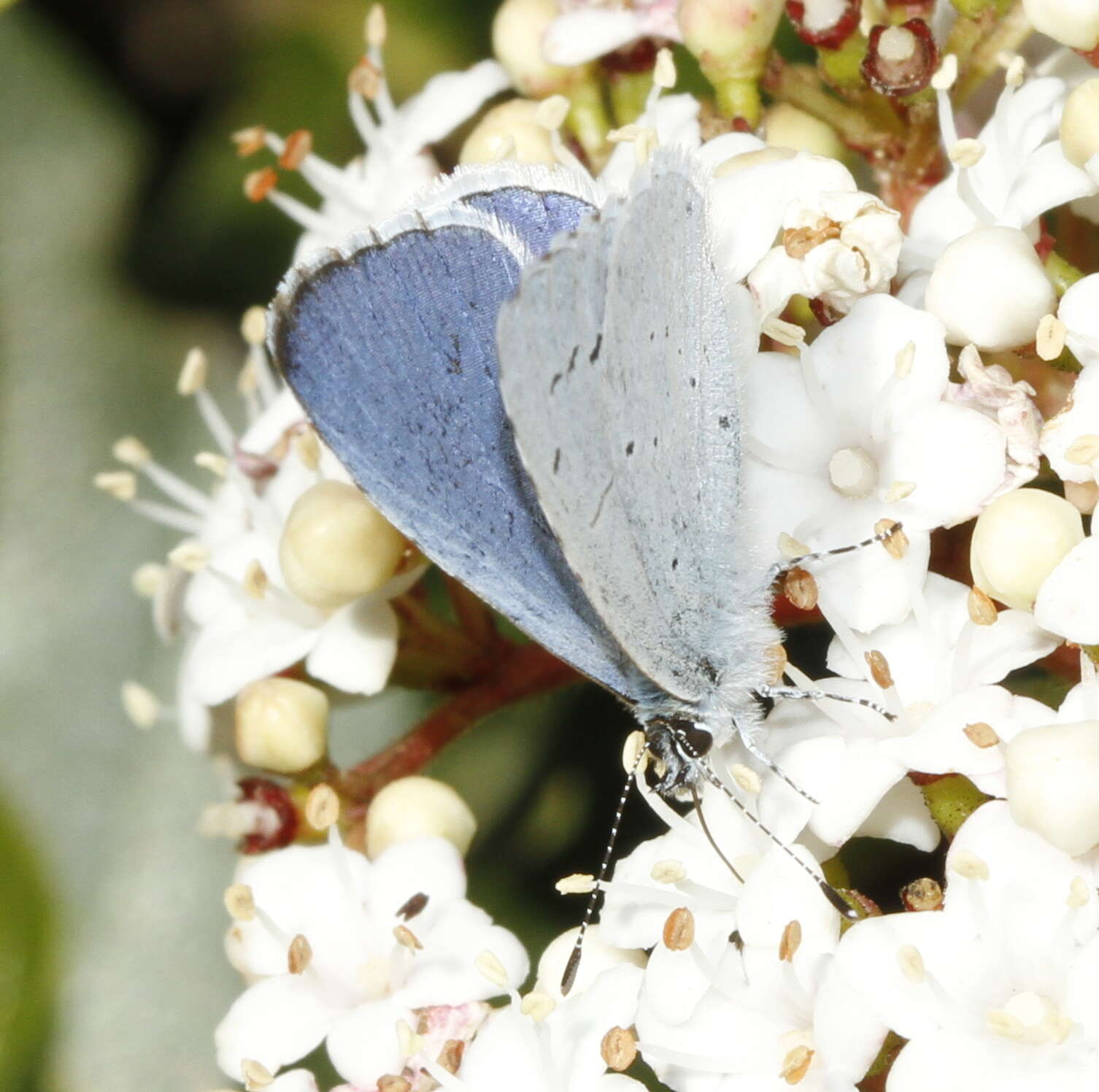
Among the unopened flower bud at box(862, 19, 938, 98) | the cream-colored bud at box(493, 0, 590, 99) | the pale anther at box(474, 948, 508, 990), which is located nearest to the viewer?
the pale anther at box(474, 948, 508, 990)

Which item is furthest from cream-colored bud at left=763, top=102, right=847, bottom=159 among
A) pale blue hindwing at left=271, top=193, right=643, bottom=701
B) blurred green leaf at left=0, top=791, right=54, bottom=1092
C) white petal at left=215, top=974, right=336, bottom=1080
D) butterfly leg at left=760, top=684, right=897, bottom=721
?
blurred green leaf at left=0, top=791, right=54, bottom=1092

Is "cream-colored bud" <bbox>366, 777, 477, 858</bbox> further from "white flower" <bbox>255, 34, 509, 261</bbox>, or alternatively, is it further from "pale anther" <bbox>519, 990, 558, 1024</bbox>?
"white flower" <bbox>255, 34, 509, 261</bbox>

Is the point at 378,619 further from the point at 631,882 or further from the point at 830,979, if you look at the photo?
the point at 830,979

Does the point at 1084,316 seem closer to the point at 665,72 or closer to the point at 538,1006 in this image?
the point at 665,72

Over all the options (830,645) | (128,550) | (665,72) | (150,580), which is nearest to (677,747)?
(830,645)

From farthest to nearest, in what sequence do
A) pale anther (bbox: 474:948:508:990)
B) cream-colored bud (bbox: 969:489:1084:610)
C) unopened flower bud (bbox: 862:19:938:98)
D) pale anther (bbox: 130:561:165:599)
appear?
pale anther (bbox: 130:561:165:599) < unopened flower bud (bbox: 862:19:938:98) < pale anther (bbox: 474:948:508:990) < cream-colored bud (bbox: 969:489:1084:610)

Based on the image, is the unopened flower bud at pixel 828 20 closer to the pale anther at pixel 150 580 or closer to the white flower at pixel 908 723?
the white flower at pixel 908 723

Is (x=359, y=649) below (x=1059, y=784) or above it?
below
